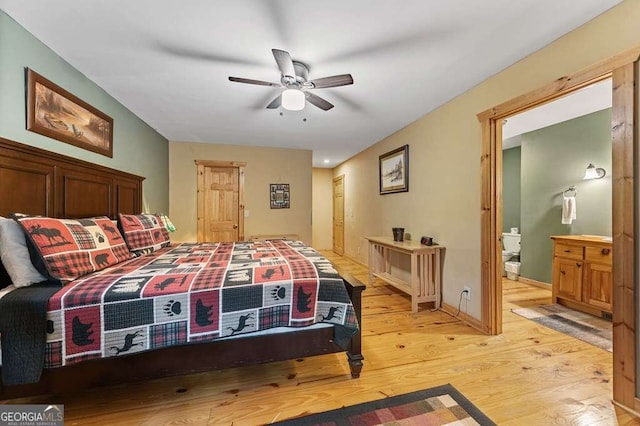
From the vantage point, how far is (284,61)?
5.73 ft

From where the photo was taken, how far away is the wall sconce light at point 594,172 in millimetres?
3158

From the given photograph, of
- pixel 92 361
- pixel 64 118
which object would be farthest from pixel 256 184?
pixel 92 361

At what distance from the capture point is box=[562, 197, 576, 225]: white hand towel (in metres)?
3.34

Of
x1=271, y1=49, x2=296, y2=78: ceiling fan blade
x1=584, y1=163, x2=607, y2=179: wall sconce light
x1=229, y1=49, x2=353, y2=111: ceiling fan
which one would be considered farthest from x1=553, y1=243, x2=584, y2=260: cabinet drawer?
x1=271, y1=49, x2=296, y2=78: ceiling fan blade

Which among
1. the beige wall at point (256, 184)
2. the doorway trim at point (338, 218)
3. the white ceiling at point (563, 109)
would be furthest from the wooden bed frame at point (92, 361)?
the doorway trim at point (338, 218)

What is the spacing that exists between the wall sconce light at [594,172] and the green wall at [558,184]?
4 centimetres

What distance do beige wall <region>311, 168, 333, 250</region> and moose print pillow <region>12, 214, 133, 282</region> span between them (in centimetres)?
561

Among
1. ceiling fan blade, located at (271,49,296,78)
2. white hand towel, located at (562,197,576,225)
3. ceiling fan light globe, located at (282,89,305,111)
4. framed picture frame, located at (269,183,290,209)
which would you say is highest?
ceiling fan blade, located at (271,49,296,78)

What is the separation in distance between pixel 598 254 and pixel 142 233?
4.81m

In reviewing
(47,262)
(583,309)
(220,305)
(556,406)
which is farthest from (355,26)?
(583,309)

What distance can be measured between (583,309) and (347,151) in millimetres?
4189

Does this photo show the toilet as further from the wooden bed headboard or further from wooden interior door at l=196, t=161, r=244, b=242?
the wooden bed headboard

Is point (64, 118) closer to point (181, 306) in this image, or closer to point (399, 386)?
point (181, 306)

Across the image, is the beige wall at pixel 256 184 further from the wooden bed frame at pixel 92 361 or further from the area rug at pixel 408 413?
the area rug at pixel 408 413
